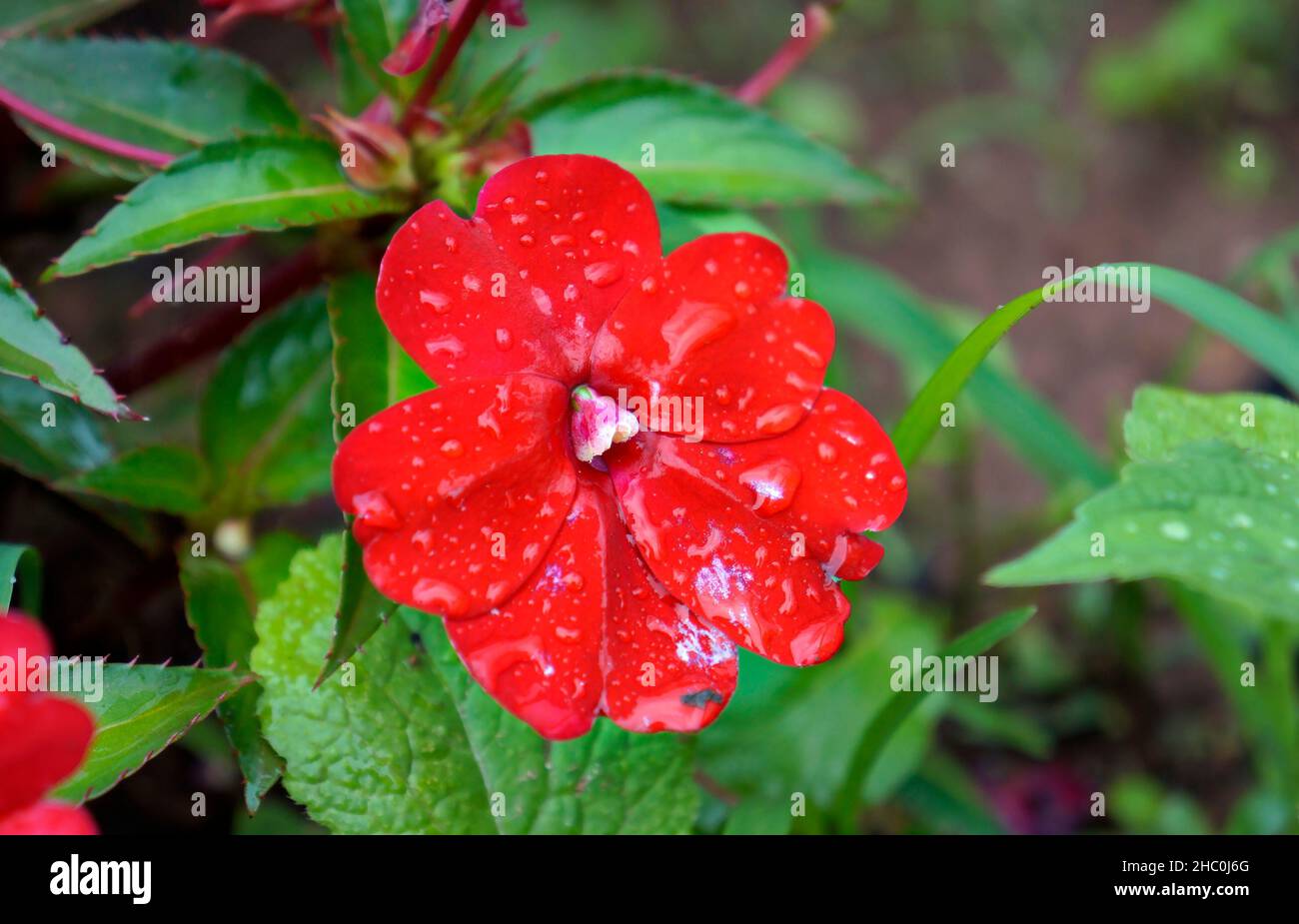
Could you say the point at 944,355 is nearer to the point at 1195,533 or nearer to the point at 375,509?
the point at 1195,533

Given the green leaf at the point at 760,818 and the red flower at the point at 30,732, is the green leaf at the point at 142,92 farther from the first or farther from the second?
the green leaf at the point at 760,818

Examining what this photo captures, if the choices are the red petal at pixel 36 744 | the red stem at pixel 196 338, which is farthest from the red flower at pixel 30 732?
the red stem at pixel 196 338

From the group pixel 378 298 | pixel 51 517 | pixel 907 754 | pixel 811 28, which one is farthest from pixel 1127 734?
pixel 51 517

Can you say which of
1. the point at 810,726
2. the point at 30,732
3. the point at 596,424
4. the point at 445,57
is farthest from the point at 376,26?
the point at 810,726

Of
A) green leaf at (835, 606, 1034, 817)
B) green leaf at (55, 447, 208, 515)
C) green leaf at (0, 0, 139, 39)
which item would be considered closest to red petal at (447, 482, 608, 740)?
green leaf at (835, 606, 1034, 817)

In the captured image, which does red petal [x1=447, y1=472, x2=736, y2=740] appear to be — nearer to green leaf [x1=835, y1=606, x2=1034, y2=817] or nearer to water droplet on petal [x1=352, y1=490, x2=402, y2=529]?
water droplet on petal [x1=352, y1=490, x2=402, y2=529]
